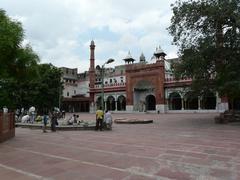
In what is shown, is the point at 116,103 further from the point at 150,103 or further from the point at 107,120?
the point at 107,120

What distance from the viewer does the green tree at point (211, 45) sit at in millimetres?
21438

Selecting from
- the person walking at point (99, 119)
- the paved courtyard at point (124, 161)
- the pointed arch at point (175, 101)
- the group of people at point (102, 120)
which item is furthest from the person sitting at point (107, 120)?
the pointed arch at point (175, 101)

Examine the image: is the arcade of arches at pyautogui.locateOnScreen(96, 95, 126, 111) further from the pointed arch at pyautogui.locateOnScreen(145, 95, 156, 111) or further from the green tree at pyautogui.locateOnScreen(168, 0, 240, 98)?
the green tree at pyautogui.locateOnScreen(168, 0, 240, 98)

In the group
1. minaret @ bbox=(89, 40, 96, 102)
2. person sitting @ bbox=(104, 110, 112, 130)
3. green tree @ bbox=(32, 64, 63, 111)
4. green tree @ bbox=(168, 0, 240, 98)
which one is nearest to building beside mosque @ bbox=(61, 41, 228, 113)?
minaret @ bbox=(89, 40, 96, 102)

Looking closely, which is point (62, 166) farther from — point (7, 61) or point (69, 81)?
point (69, 81)

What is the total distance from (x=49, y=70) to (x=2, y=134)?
28.3m

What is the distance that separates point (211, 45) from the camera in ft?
71.9

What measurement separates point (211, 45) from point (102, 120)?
9.81 metres

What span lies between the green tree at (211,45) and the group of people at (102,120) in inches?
299

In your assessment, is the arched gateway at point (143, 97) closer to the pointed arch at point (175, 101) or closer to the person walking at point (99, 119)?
the pointed arch at point (175, 101)

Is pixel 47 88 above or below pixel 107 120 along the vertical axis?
above

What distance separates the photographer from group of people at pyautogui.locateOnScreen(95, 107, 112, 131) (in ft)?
61.9

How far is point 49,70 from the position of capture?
135ft

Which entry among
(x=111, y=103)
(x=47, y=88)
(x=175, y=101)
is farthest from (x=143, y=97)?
(x=47, y=88)
